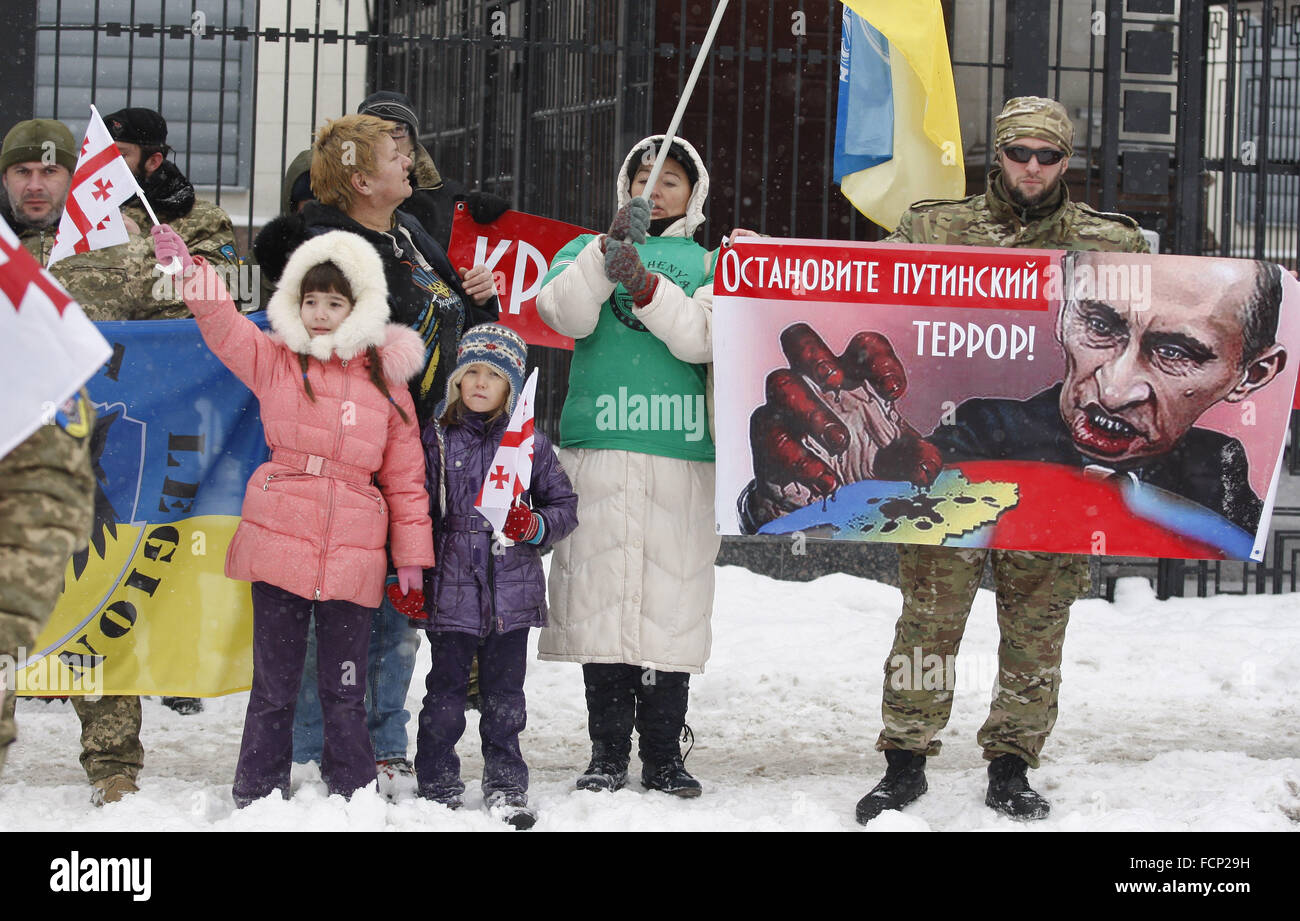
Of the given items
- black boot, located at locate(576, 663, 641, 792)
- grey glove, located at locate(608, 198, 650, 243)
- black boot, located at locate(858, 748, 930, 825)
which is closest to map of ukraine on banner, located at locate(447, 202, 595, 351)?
grey glove, located at locate(608, 198, 650, 243)

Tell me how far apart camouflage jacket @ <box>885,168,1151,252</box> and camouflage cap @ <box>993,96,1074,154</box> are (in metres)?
0.14

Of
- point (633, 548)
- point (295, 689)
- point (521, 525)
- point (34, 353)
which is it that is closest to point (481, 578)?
point (521, 525)

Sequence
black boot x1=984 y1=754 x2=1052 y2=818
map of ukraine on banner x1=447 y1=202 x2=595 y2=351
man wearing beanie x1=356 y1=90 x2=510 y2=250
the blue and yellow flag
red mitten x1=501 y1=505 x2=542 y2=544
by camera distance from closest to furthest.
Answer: red mitten x1=501 y1=505 x2=542 y2=544
black boot x1=984 y1=754 x2=1052 y2=818
the blue and yellow flag
man wearing beanie x1=356 y1=90 x2=510 y2=250
map of ukraine on banner x1=447 y1=202 x2=595 y2=351

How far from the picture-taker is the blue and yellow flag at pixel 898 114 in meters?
5.25

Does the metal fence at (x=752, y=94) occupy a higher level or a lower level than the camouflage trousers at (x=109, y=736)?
higher

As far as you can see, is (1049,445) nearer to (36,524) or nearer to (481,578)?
(481,578)

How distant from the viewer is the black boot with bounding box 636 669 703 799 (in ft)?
16.3

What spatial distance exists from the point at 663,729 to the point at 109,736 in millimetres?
1811

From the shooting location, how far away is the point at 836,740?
6086mm

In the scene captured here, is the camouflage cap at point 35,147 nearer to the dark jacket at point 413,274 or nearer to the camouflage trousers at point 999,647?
the dark jacket at point 413,274

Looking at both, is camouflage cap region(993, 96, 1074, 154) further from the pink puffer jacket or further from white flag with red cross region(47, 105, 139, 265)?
white flag with red cross region(47, 105, 139, 265)

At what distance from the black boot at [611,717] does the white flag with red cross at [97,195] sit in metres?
2.04

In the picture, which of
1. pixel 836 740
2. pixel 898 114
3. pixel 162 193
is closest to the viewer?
pixel 162 193

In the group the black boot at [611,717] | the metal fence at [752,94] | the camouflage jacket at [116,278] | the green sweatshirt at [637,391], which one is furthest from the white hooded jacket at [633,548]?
the metal fence at [752,94]
